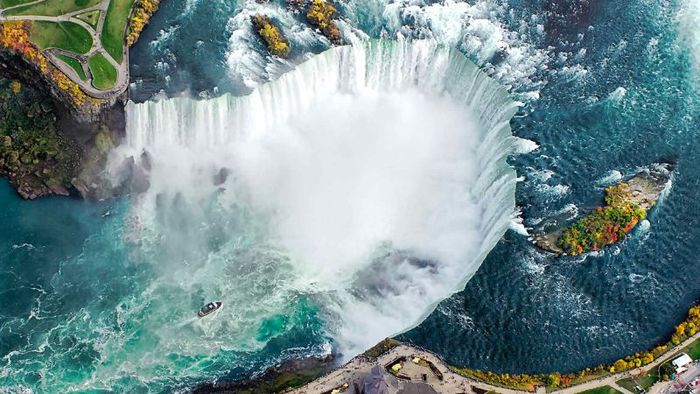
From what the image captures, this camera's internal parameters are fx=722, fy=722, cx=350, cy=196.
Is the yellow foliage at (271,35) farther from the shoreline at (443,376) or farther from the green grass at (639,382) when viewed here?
the green grass at (639,382)

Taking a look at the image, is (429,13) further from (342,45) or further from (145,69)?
(145,69)

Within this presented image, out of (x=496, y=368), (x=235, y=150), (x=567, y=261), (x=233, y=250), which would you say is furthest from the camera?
(x=235, y=150)

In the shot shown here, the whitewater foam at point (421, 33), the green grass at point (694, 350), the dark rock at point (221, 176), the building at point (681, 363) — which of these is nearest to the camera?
the building at point (681, 363)

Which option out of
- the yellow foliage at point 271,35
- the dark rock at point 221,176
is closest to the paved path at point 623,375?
the dark rock at point 221,176

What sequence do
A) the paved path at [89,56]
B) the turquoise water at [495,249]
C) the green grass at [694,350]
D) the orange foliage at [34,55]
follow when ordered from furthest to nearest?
1. the paved path at [89,56]
2. the orange foliage at [34,55]
3. the turquoise water at [495,249]
4. the green grass at [694,350]

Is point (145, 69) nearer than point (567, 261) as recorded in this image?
No

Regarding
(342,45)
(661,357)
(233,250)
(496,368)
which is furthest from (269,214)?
(661,357)

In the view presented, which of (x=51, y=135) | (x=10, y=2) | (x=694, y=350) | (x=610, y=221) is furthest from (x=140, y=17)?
(x=694, y=350)

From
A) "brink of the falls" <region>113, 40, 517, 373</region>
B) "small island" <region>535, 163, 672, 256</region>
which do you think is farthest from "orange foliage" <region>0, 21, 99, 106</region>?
"small island" <region>535, 163, 672, 256</region>
